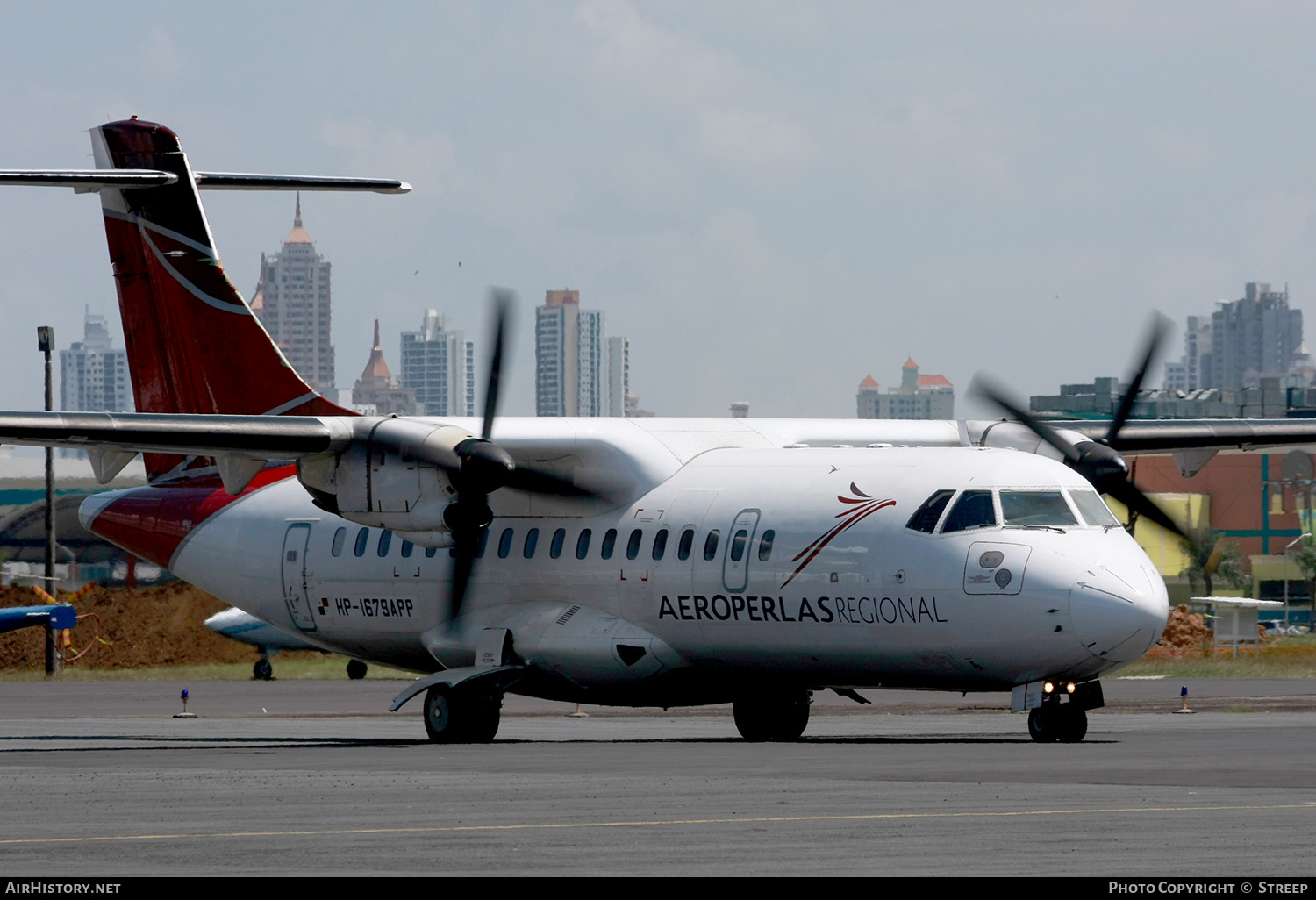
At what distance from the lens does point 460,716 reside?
25.3m

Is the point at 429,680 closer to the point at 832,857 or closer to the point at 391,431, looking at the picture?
the point at 391,431

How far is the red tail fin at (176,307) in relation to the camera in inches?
1150

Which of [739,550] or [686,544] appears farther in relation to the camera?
[686,544]

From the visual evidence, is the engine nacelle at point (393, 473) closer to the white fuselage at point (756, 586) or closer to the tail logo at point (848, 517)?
the white fuselage at point (756, 586)

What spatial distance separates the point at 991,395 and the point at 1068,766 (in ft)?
26.9

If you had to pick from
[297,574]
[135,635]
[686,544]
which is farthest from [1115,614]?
[135,635]

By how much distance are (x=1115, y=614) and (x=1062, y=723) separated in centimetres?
186

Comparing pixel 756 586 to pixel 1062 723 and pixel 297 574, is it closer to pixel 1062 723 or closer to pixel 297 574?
pixel 1062 723

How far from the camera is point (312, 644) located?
3045cm

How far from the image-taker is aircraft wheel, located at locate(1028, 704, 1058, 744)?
72.1ft

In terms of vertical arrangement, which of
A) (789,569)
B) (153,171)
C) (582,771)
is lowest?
(582,771)

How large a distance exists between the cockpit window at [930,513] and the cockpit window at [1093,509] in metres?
1.35
